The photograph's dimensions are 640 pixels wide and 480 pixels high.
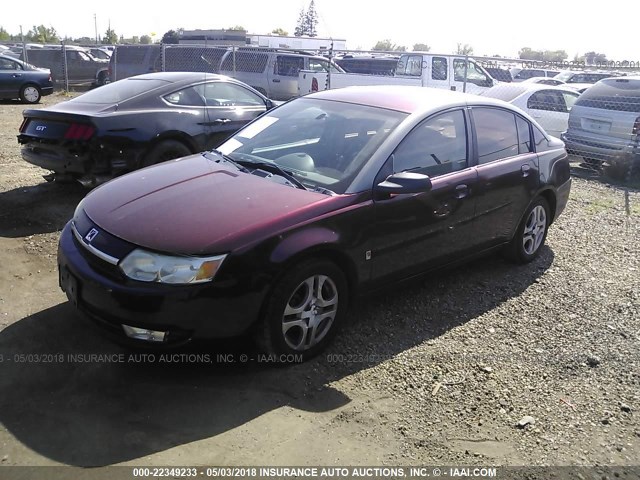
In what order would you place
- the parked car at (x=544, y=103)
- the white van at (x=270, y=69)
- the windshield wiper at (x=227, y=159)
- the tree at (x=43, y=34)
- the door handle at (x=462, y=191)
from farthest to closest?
the tree at (x=43, y=34)
the white van at (x=270, y=69)
the parked car at (x=544, y=103)
the door handle at (x=462, y=191)
the windshield wiper at (x=227, y=159)

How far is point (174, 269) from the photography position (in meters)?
3.03

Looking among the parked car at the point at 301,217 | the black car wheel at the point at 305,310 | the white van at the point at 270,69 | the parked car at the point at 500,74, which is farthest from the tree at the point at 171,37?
the black car wheel at the point at 305,310

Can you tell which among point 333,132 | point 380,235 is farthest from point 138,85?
point 380,235

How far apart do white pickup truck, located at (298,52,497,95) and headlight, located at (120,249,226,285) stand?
11.9 metres

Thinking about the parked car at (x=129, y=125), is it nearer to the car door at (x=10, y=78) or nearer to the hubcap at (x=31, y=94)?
the car door at (x=10, y=78)

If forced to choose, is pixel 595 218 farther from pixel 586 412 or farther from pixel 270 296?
pixel 270 296

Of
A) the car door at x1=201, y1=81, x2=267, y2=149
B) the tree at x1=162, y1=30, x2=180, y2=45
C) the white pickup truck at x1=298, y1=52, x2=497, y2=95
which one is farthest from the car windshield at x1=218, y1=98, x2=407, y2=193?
the tree at x1=162, y1=30, x2=180, y2=45

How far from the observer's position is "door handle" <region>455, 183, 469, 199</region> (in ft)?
→ 14.1

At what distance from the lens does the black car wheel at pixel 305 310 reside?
3.26 meters

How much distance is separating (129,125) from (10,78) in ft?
43.2

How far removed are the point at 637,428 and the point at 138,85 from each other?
20.3 ft

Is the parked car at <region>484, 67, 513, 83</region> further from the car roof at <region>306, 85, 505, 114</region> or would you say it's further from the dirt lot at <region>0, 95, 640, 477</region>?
the dirt lot at <region>0, 95, 640, 477</region>

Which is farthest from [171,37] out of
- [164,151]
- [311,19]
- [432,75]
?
[311,19]

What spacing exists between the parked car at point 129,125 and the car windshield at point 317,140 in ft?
6.61
